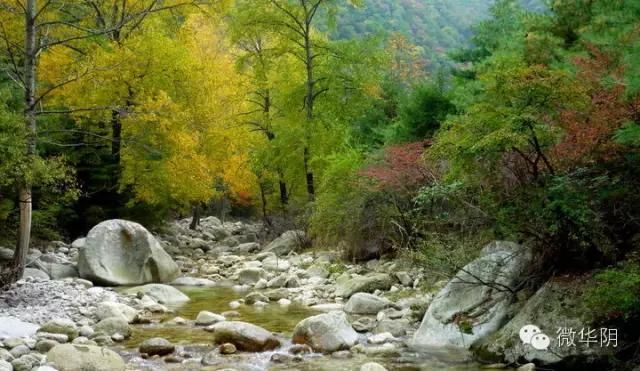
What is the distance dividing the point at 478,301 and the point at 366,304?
232 cm

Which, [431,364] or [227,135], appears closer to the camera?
[431,364]

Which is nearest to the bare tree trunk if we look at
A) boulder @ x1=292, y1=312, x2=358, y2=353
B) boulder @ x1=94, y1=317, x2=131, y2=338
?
boulder @ x1=94, y1=317, x2=131, y2=338

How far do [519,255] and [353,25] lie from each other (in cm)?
4809

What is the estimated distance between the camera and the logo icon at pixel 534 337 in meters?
5.91

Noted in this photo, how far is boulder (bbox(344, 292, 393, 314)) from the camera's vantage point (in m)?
9.14

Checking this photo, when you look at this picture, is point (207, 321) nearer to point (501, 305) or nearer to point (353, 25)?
point (501, 305)

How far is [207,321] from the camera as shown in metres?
8.70

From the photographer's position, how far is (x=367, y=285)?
10.6m

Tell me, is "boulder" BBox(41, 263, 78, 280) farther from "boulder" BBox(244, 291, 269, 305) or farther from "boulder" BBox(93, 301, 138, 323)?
"boulder" BBox(244, 291, 269, 305)

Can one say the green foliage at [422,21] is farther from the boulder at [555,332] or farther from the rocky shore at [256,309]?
the boulder at [555,332]

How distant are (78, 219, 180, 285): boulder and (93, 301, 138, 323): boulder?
3059mm

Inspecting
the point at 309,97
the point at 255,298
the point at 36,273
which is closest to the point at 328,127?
the point at 309,97

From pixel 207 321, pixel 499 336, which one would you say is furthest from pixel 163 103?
pixel 499 336

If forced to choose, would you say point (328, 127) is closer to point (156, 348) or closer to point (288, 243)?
point (288, 243)
